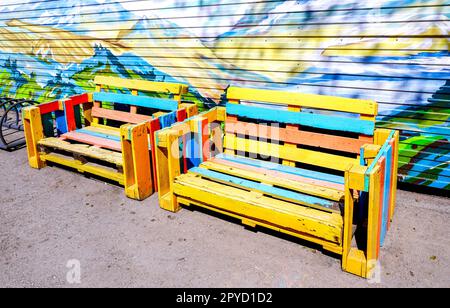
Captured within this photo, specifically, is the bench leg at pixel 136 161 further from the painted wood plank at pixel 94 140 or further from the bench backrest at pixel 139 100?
the painted wood plank at pixel 94 140

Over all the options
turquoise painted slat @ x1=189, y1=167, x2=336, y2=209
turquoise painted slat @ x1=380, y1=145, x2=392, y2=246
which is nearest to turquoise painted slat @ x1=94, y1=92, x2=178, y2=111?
turquoise painted slat @ x1=189, y1=167, x2=336, y2=209

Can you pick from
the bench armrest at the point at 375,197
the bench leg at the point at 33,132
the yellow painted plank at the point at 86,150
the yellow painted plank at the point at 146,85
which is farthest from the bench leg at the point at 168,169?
the bench leg at the point at 33,132

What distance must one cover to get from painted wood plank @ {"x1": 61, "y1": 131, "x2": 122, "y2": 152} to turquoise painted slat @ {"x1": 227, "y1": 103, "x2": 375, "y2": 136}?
1623 mm

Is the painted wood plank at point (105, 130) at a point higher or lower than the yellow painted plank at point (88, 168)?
higher

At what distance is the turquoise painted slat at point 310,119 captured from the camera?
4012mm

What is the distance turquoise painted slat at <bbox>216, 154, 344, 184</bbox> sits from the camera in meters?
4.11

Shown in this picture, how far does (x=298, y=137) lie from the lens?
176 inches

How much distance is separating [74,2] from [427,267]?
6.79 meters

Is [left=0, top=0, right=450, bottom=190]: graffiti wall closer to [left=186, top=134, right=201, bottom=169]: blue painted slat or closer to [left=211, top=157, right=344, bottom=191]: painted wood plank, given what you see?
[left=211, top=157, right=344, bottom=191]: painted wood plank

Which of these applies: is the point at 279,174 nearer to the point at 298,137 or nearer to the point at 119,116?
the point at 298,137

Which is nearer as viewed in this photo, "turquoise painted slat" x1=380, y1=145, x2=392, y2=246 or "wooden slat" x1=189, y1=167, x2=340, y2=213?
"turquoise painted slat" x1=380, y1=145, x2=392, y2=246

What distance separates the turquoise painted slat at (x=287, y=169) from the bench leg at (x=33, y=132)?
9.18 ft

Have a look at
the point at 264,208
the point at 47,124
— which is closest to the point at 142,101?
the point at 47,124
